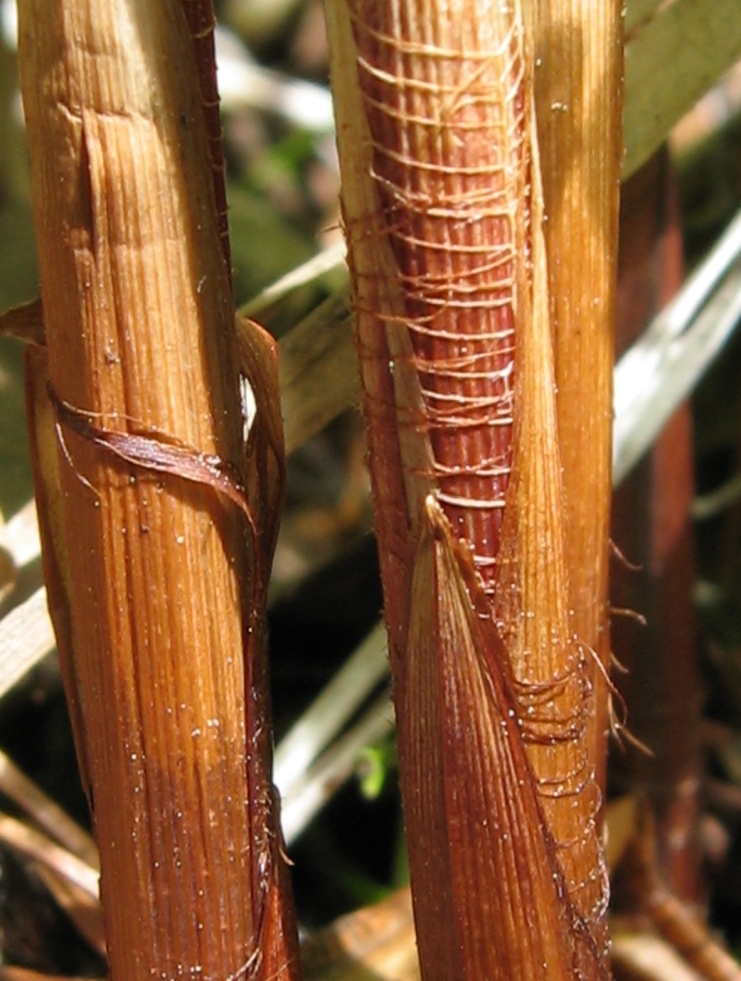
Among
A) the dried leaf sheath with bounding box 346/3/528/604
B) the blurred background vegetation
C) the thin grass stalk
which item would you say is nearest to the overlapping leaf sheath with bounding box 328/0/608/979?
the dried leaf sheath with bounding box 346/3/528/604

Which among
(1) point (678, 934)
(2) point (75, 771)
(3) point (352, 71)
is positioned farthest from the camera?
(2) point (75, 771)

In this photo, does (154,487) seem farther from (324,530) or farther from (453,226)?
(324,530)

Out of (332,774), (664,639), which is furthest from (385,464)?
(664,639)

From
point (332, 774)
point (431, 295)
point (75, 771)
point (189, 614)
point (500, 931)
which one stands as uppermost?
point (431, 295)

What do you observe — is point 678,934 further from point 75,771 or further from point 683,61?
point 683,61

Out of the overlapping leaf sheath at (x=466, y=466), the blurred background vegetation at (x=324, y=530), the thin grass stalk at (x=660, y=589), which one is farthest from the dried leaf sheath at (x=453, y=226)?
the thin grass stalk at (x=660, y=589)

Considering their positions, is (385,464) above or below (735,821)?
above

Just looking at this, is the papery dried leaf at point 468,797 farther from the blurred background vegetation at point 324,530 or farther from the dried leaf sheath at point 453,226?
the blurred background vegetation at point 324,530
